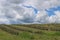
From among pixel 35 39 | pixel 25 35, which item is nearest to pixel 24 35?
pixel 25 35

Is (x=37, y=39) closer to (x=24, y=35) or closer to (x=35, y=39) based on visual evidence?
(x=35, y=39)

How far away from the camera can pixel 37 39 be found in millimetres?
49281

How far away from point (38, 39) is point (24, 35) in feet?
16.5

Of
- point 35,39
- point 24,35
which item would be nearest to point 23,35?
point 24,35

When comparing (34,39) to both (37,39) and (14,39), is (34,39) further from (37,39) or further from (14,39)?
(14,39)

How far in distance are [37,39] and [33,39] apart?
137 centimetres

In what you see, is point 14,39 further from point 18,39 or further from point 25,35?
point 25,35

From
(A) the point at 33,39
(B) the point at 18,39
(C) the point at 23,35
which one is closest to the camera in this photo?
(B) the point at 18,39

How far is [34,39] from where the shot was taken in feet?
159

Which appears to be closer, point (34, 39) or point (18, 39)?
point (18, 39)

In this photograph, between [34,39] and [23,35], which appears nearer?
[34,39]

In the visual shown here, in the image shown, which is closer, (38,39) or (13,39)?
(13,39)

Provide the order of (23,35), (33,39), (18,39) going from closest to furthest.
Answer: (18,39) → (33,39) → (23,35)

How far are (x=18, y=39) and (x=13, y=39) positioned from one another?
1381 millimetres
